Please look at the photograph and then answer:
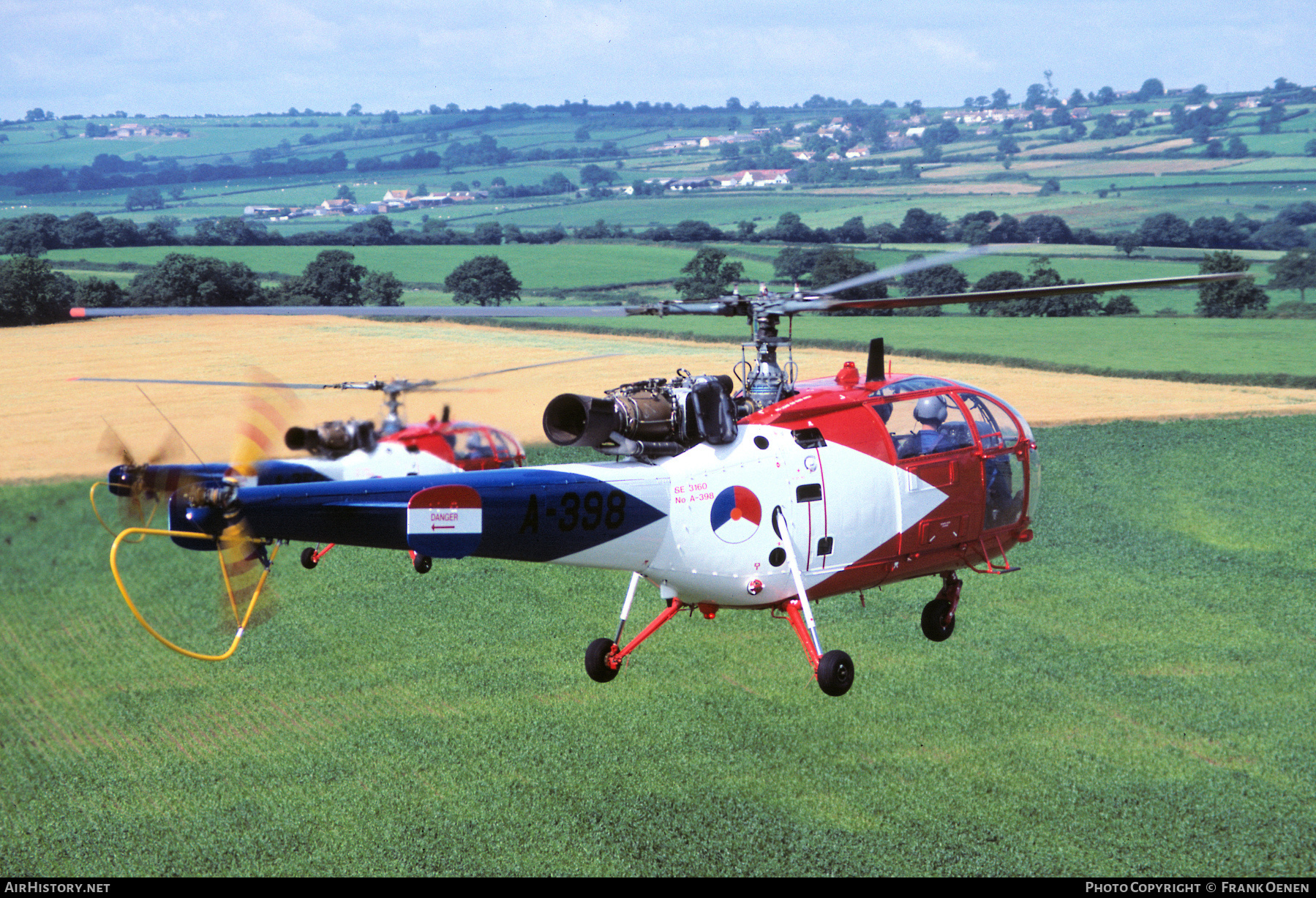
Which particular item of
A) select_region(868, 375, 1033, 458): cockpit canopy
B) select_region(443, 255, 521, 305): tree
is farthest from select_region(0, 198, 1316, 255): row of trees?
select_region(868, 375, 1033, 458): cockpit canopy

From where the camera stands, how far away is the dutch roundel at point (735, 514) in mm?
→ 15828

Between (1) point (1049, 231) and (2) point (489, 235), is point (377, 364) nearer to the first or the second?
(2) point (489, 235)

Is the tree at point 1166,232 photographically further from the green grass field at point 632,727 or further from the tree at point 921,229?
the green grass field at point 632,727

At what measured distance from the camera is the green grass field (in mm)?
19688

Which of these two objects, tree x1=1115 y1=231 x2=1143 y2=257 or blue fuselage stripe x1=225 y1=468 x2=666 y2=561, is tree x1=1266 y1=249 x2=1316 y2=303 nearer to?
tree x1=1115 y1=231 x2=1143 y2=257

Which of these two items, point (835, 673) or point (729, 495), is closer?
point (835, 673)

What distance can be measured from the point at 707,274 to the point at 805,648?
5901cm

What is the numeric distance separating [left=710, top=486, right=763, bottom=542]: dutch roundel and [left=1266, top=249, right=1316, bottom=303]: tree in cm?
7486

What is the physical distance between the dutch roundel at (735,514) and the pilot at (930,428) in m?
2.94

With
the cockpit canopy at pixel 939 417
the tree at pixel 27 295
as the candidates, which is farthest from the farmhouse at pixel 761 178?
the cockpit canopy at pixel 939 417

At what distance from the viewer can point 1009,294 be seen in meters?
14.6

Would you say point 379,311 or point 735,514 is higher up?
point 379,311

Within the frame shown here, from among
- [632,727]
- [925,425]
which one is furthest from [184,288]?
[925,425]

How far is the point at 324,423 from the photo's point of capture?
47.2 feet
